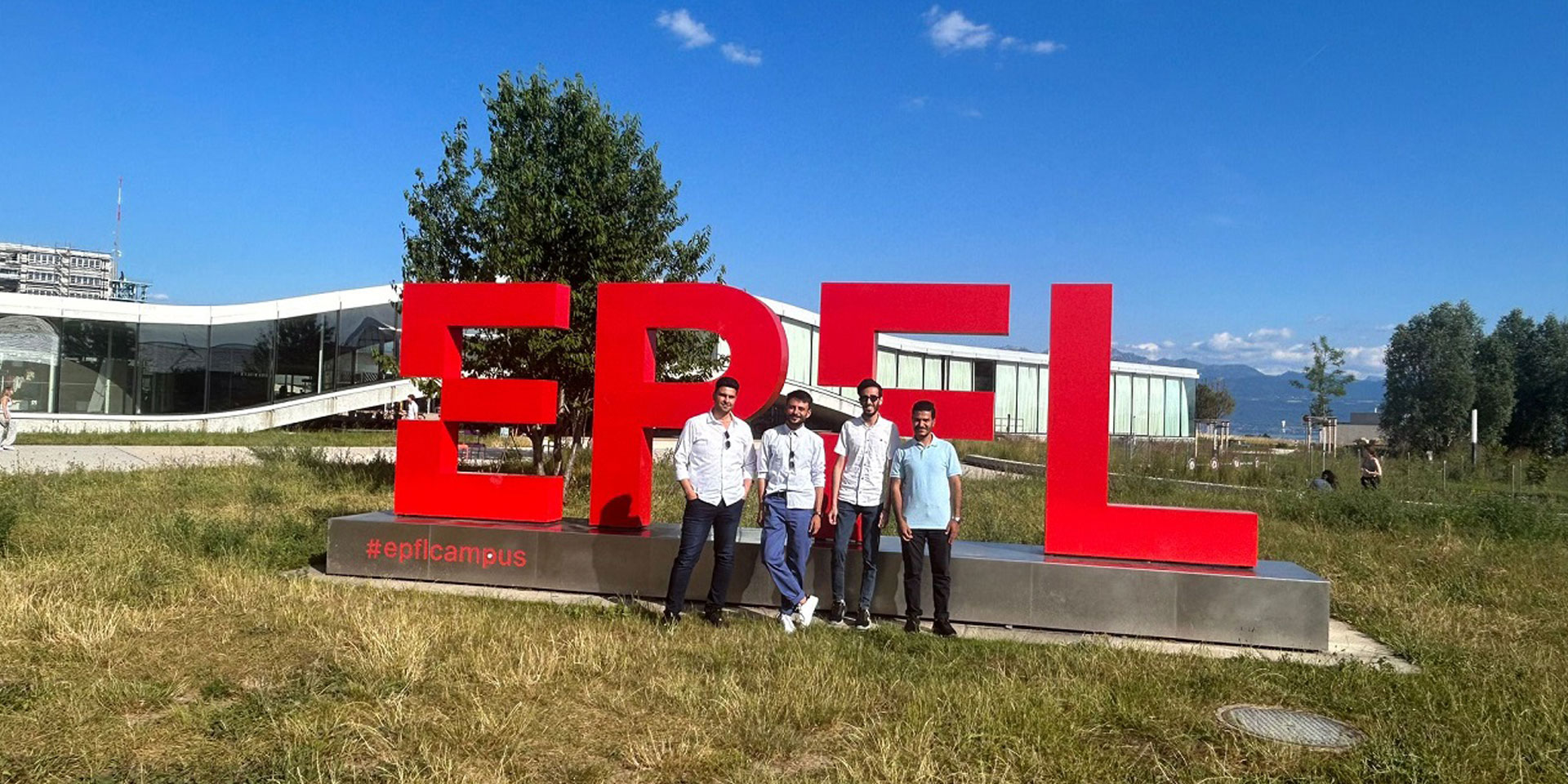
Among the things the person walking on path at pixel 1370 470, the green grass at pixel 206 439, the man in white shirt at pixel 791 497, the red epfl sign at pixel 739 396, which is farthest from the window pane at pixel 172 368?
the person walking on path at pixel 1370 470

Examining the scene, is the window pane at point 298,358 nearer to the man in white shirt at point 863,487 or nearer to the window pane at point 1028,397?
the man in white shirt at point 863,487

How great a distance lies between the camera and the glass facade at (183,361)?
105ft

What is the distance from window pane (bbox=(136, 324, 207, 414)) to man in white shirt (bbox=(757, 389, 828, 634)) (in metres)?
33.5

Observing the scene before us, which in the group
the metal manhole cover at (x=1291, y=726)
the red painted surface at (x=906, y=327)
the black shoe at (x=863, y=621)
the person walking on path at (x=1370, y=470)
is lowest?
the metal manhole cover at (x=1291, y=726)

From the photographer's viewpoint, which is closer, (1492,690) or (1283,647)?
(1492,690)

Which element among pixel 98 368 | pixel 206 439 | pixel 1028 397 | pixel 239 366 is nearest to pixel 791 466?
pixel 206 439

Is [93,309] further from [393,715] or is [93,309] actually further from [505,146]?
[393,715]

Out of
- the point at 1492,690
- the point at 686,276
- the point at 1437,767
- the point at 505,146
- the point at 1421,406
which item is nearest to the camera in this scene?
the point at 1437,767

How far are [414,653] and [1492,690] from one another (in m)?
6.33

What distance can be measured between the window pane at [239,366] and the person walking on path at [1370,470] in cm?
Answer: 3389

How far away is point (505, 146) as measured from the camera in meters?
14.9

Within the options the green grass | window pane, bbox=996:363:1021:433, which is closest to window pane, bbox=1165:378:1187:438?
window pane, bbox=996:363:1021:433

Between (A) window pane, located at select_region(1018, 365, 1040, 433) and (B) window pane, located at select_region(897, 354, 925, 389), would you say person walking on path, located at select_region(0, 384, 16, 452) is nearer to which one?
(B) window pane, located at select_region(897, 354, 925, 389)

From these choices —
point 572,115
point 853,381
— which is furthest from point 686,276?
point 853,381
